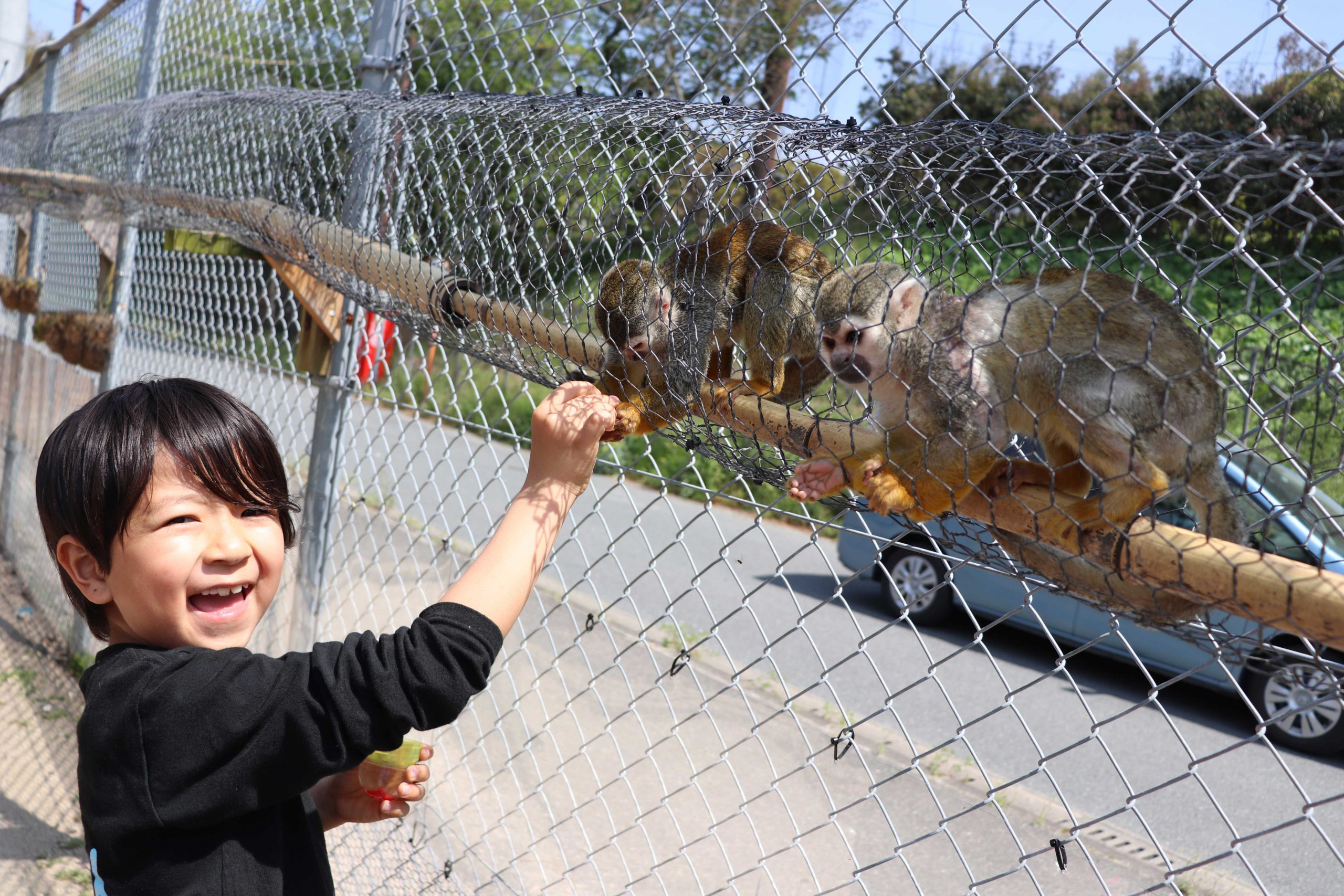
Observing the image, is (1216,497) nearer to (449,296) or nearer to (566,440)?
(566,440)

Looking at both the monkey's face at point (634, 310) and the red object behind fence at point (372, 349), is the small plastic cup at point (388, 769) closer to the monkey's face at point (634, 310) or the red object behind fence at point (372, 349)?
the monkey's face at point (634, 310)

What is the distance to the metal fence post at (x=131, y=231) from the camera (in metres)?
3.88

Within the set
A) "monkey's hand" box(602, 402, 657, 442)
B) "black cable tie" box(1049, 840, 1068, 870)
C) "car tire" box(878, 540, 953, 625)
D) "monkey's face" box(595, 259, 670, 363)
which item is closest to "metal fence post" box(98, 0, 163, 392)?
"monkey's face" box(595, 259, 670, 363)

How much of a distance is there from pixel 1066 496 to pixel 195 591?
1113mm

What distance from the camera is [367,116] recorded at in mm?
2512

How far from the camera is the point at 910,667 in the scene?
220 inches

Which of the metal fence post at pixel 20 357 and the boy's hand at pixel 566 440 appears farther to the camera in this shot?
the metal fence post at pixel 20 357

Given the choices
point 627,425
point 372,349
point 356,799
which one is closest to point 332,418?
point 372,349

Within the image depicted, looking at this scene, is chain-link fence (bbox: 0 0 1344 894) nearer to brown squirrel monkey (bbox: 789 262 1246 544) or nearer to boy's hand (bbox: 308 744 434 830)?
brown squirrel monkey (bbox: 789 262 1246 544)

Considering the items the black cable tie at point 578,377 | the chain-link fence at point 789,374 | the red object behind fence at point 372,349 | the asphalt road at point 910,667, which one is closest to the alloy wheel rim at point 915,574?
the asphalt road at point 910,667

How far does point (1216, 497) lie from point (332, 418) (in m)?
2.22

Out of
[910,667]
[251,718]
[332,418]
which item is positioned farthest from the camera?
[910,667]

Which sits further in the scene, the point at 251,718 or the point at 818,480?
the point at 818,480

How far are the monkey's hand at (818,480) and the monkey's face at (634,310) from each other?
39 cm
